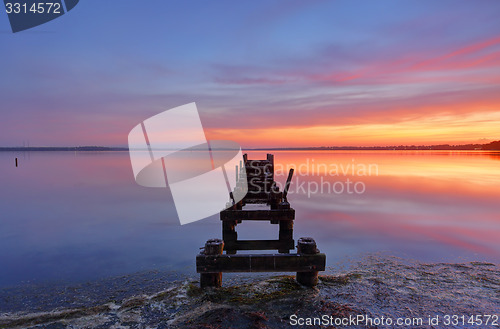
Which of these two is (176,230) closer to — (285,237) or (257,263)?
(285,237)

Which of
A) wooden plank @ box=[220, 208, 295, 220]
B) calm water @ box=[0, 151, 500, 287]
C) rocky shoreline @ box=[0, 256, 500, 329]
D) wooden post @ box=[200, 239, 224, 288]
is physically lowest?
calm water @ box=[0, 151, 500, 287]

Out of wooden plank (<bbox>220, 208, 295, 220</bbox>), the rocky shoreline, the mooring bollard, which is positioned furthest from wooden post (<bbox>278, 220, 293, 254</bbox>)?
the mooring bollard

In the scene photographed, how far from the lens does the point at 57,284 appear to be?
8.32m

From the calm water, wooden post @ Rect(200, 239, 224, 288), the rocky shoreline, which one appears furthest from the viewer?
the calm water

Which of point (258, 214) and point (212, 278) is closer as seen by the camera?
point (212, 278)

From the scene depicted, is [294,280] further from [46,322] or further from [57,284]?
[57,284]

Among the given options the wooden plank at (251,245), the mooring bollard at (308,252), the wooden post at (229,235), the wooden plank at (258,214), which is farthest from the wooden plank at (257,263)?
the wooden post at (229,235)

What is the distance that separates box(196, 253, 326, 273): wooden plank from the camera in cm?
621

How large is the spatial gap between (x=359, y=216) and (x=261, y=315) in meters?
15.8

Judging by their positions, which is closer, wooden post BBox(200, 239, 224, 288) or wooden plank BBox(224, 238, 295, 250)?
wooden post BBox(200, 239, 224, 288)

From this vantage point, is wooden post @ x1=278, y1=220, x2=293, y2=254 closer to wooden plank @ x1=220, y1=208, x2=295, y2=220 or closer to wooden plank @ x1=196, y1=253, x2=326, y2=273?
wooden plank @ x1=220, y1=208, x2=295, y2=220

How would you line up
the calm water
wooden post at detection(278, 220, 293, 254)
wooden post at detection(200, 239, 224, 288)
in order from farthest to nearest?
the calm water, wooden post at detection(278, 220, 293, 254), wooden post at detection(200, 239, 224, 288)

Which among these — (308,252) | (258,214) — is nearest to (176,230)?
(258,214)

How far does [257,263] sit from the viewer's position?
20.5 ft
